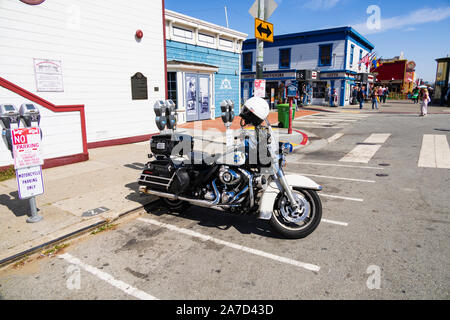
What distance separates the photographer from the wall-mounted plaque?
10570 mm

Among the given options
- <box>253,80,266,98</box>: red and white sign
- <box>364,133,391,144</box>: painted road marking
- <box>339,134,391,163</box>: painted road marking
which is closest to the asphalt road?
<box>339,134,391,163</box>: painted road marking

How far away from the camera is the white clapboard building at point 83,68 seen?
7289 millimetres

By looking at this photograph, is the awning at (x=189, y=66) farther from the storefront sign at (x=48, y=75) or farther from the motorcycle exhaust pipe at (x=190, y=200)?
the motorcycle exhaust pipe at (x=190, y=200)

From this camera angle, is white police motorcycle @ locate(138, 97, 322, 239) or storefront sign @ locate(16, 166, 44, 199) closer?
white police motorcycle @ locate(138, 97, 322, 239)

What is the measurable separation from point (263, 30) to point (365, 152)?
5094 mm

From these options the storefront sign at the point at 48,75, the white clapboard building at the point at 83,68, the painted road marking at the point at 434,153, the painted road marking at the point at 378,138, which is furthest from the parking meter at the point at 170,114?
the painted road marking at the point at 378,138

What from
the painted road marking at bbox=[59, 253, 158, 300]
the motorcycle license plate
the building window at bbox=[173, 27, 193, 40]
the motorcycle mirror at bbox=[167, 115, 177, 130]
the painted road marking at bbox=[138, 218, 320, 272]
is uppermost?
the building window at bbox=[173, 27, 193, 40]

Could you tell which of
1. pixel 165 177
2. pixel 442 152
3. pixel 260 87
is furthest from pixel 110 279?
pixel 442 152

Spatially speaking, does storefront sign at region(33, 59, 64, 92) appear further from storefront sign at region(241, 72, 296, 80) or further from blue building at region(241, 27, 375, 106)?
storefront sign at region(241, 72, 296, 80)

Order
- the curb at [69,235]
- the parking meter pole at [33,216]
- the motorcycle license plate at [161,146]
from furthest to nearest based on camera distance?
the motorcycle license plate at [161,146], the parking meter pole at [33,216], the curb at [69,235]

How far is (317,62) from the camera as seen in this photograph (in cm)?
2928

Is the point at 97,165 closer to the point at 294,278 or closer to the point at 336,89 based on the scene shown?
the point at 294,278

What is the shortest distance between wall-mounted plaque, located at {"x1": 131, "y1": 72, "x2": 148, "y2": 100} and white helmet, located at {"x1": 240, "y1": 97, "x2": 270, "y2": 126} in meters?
7.57

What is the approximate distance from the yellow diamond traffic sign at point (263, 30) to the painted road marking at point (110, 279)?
726 cm
